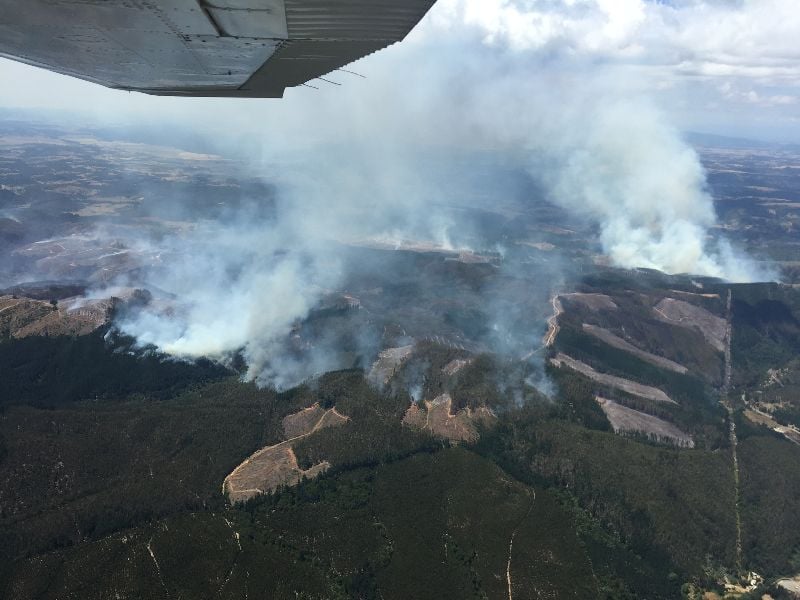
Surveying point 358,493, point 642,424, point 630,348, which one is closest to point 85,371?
point 358,493

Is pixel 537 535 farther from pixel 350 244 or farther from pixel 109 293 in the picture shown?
pixel 350 244

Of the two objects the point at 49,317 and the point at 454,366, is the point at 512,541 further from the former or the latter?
the point at 49,317

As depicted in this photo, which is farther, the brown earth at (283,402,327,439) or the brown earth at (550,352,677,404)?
the brown earth at (550,352,677,404)

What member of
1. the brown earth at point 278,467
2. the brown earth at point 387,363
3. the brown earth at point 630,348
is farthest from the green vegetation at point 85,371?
the brown earth at point 630,348

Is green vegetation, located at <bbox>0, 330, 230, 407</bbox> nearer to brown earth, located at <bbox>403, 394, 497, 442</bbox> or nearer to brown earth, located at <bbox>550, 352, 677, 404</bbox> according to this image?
brown earth, located at <bbox>403, 394, 497, 442</bbox>

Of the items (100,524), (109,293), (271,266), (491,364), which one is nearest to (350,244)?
(271,266)

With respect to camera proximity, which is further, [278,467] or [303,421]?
[303,421]

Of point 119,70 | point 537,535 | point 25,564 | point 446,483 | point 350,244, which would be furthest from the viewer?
point 350,244

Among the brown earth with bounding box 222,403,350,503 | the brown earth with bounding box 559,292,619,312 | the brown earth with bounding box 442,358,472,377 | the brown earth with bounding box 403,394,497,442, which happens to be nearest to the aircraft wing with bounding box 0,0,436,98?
the brown earth with bounding box 222,403,350,503
